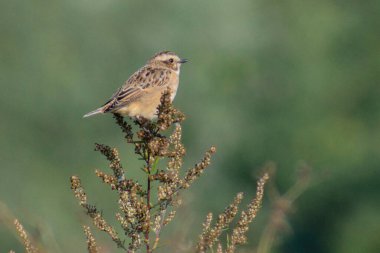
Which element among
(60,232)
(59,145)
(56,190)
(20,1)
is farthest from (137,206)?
(20,1)

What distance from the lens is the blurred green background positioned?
21.4 metres

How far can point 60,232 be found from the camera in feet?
60.5

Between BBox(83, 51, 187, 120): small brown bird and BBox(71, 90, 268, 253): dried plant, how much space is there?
3.07 meters

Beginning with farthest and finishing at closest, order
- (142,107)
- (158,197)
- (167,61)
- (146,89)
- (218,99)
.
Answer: (218,99) → (167,61) → (146,89) → (142,107) → (158,197)

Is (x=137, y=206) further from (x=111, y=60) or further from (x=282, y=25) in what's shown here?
(x=282, y=25)

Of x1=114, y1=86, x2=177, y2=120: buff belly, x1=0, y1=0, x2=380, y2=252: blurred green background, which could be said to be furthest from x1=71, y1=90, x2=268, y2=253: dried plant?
x1=0, y1=0, x2=380, y2=252: blurred green background

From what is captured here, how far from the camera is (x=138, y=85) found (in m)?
8.82

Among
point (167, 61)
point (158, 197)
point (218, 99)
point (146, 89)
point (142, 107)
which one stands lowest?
point (158, 197)

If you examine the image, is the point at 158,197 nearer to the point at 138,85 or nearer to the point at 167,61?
the point at 138,85

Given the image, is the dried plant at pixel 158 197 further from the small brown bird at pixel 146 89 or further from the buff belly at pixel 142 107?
the buff belly at pixel 142 107

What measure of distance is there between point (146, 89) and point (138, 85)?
9 cm

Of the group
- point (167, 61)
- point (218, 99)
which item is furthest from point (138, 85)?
point (218, 99)

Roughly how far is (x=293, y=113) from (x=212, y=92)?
6.54ft

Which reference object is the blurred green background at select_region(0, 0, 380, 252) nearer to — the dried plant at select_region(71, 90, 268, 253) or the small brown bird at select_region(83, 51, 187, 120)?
the small brown bird at select_region(83, 51, 187, 120)
